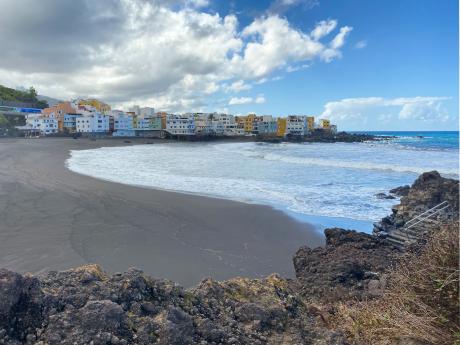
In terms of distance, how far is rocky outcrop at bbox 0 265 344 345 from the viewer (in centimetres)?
207

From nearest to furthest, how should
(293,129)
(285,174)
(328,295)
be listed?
(328,295)
(285,174)
(293,129)

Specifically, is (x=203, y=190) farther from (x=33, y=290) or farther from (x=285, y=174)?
(x=33, y=290)

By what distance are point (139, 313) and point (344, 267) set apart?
4.04 m

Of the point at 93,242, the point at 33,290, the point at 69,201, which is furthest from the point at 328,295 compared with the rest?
the point at 69,201

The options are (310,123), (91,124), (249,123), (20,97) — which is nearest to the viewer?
(91,124)

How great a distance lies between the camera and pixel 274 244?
8906 millimetres

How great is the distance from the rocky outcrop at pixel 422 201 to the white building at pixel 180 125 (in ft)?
276

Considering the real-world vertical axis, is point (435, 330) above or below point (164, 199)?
above

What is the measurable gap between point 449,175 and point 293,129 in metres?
83.0

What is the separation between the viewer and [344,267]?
5.55 metres

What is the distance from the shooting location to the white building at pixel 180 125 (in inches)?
3724

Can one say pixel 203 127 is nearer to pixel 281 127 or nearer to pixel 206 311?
pixel 281 127

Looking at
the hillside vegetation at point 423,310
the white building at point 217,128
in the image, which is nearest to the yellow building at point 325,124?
the white building at point 217,128

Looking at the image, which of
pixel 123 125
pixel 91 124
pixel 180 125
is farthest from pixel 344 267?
pixel 123 125
